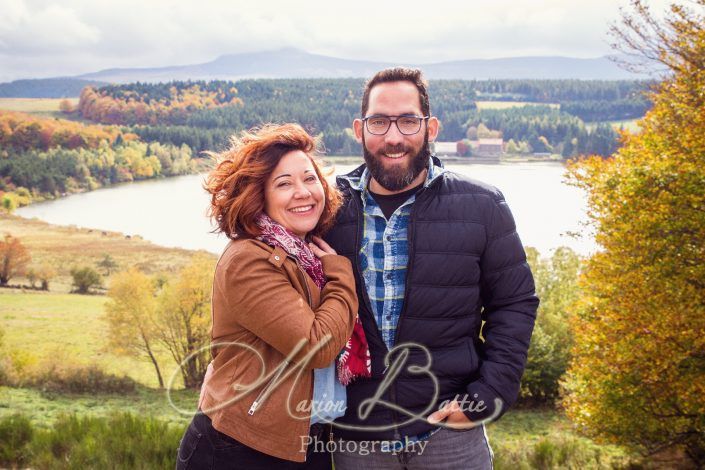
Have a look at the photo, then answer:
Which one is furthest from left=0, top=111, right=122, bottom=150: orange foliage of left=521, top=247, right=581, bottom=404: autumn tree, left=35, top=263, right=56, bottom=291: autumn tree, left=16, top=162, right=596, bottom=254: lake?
left=521, top=247, right=581, bottom=404: autumn tree

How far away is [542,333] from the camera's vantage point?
68.5 ft

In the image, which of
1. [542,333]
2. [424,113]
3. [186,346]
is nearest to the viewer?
[424,113]

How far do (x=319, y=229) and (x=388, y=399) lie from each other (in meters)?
0.78

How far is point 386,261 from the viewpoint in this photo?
2463mm

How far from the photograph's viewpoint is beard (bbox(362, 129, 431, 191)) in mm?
2486

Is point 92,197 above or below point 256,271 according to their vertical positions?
below

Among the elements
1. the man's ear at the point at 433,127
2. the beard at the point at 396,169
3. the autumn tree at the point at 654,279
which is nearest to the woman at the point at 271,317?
the beard at the point at 396,169

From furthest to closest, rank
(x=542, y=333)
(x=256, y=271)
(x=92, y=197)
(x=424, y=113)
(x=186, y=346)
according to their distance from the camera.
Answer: (x=92, y=197) → (x=186, y=346) → (x=542, y=333) → (x=424, y=113) → (x=256, y=271)

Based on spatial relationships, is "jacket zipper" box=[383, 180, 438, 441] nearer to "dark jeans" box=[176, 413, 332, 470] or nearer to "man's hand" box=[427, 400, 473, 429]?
"man's hand" box=[427, 400, 473, 429]

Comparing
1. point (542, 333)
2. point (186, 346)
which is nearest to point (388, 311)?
point (542, 333)

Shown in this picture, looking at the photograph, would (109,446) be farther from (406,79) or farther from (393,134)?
(406,79)

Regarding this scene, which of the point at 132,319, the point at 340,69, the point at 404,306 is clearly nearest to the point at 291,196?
the point at 404,306

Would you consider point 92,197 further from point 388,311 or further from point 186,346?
point 388,311

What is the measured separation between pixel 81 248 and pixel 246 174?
62.0 m
